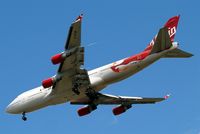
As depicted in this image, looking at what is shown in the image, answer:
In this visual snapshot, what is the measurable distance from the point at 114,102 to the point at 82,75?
1036cm

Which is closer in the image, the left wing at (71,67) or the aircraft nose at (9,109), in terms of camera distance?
the left wing at (71,67)

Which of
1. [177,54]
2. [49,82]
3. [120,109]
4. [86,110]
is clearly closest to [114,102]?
[120,109]

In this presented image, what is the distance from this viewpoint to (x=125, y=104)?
65.6 meters

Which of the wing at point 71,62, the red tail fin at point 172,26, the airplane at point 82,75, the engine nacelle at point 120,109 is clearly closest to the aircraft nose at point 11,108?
the airplane at point 82,75

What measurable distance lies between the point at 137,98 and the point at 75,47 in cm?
1608

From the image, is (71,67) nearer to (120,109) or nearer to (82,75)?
(82,75)

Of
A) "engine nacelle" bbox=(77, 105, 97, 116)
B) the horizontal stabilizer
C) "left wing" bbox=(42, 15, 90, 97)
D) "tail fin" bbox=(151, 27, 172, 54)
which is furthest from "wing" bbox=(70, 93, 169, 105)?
"tail fin" bbox=(151, 27, 172, 54)

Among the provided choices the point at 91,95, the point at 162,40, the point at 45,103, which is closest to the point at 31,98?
the point at 45,103

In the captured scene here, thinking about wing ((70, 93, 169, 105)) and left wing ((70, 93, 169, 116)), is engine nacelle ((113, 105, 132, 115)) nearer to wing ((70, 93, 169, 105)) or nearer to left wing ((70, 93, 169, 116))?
left wing ((70, 93, 169, 116))

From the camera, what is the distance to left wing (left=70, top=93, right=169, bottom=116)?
211 feet

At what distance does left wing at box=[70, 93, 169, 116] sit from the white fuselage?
3.88m

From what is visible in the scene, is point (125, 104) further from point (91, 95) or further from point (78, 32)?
point (78, 32)

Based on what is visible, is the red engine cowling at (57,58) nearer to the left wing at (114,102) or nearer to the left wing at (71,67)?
the left wing at (71,67)

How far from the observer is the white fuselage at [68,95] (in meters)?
57.2
